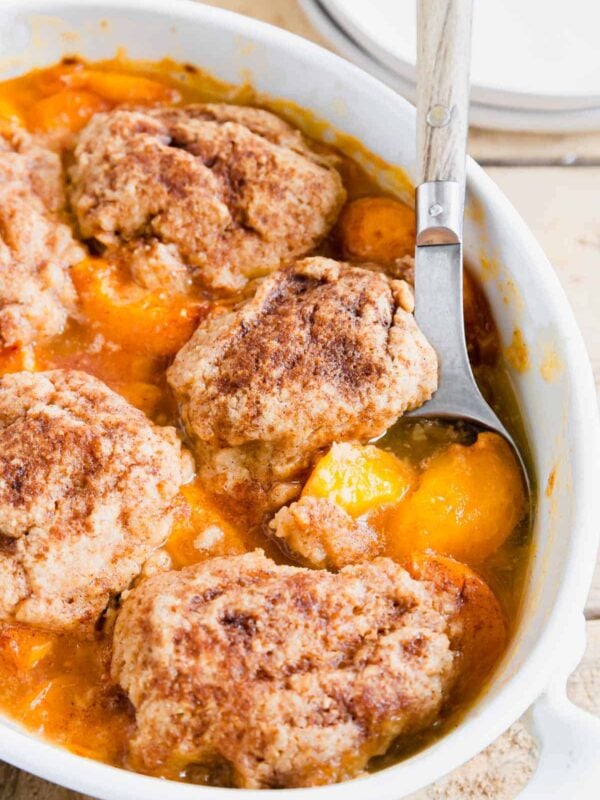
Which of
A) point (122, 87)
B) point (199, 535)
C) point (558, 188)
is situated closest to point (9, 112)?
point (122, 87)

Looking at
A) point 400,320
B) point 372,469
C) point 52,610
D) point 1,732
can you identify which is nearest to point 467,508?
point 372,469

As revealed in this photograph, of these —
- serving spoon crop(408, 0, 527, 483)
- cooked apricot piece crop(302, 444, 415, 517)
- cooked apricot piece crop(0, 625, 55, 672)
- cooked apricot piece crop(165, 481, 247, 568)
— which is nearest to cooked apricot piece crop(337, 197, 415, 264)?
serving spoon crop(408, 0, 527, 483)

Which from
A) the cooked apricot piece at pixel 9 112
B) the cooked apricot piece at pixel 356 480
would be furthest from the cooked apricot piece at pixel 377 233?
the cooked apricot piece at pixel 9 112

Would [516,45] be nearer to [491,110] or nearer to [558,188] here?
[491,110]

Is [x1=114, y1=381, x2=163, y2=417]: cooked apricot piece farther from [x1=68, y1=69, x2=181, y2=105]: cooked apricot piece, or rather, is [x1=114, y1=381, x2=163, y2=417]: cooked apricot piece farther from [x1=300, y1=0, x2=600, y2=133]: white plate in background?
[x1=300, y1=0, x2=600, y2=133]: white plate in background

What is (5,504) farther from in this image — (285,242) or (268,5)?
(268,5)

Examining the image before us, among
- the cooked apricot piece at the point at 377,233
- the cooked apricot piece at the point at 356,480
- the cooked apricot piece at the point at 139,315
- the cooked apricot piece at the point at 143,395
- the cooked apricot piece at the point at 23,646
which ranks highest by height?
the cooked apricot piece at the point at 377,233

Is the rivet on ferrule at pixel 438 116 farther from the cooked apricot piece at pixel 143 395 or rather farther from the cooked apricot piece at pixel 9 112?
the cooked apricot piece at pixel 9 112

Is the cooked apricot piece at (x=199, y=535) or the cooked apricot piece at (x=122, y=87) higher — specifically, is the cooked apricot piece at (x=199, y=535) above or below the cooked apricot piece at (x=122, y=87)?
below
